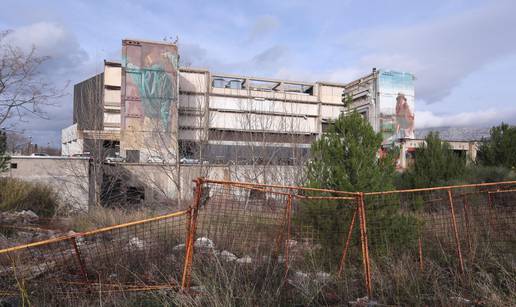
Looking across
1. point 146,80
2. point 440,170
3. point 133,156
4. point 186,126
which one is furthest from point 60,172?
point 186,126

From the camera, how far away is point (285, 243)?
5.89m

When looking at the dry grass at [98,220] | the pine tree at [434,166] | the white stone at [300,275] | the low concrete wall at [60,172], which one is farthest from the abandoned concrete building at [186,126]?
the dry grass at [98,220]

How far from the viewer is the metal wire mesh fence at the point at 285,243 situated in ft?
17.0

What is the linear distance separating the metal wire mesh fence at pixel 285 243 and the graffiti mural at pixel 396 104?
66525 mm

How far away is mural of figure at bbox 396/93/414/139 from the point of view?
7206 cm

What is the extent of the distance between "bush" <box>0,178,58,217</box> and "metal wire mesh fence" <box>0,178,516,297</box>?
10.3m

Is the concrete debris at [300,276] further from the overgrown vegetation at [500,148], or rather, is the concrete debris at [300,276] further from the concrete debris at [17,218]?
the overgrown vegetation at [500,148]

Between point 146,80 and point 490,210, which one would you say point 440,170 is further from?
point 146,80

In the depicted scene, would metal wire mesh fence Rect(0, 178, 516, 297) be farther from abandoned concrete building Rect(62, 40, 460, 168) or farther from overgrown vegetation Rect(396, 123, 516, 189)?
overgrown vegetation Rect(396, 123, 516, 189)

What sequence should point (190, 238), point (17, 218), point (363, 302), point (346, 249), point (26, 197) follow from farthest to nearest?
point (26, 197) < point (17, 218) < point (346, 249) < point (363, 302) < point (190, 238)

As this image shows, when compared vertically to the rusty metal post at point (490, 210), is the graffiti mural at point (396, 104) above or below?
above

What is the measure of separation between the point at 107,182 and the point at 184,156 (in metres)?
5.50

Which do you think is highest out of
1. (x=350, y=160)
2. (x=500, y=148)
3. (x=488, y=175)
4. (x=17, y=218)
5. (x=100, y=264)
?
(x=500, y=148)

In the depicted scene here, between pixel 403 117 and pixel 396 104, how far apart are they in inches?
119
